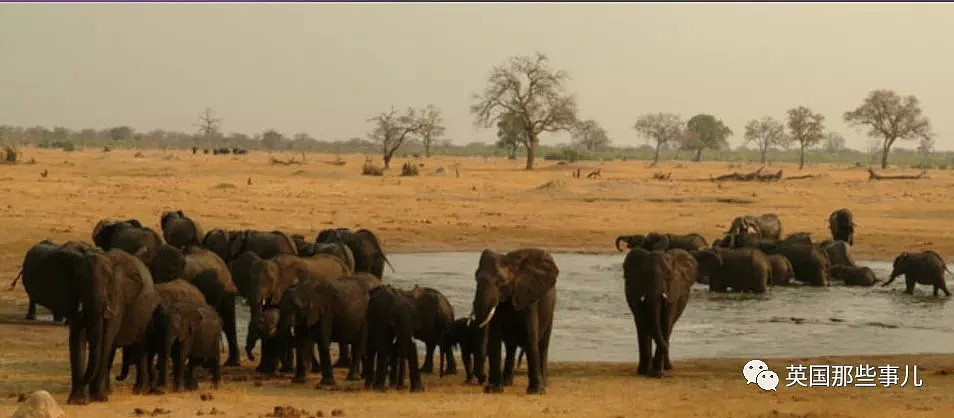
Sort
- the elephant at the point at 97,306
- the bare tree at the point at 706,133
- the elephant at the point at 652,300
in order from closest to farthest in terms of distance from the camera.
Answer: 1. the elephant at the point at 97,306
2. the elephant at the point at 652,300
3. the bare tree at the point at 706,133

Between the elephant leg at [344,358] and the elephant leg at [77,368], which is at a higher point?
the elephant leg at [77,368]

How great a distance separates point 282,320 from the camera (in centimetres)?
1418

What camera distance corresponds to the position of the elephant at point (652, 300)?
49.0 feet

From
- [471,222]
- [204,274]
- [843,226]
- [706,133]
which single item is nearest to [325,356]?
[204,274]

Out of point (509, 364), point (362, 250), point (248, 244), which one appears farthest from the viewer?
point (362, 250)

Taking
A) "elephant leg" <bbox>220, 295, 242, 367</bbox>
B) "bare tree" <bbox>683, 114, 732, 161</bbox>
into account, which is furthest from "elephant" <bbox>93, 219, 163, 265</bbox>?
"bare tree" <bbox>683, 114, 732, 161</bbox>

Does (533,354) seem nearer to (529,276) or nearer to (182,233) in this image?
(529,276)

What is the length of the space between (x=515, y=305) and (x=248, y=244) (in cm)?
958

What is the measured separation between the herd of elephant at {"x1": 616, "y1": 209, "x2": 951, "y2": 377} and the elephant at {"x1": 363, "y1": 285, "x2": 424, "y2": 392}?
2790 mm

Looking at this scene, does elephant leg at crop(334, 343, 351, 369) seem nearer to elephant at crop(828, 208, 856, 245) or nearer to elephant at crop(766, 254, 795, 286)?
elephant at crop(766, 254, 795, 286)

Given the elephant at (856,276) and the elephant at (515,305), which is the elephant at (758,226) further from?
the elephant at (515,305)

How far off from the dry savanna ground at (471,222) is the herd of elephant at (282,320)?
364 mm

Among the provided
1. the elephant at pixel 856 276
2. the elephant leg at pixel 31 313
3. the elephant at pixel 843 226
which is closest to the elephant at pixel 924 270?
the elephant at pixel 856 276

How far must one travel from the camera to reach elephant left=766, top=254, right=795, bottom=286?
25.8 m
